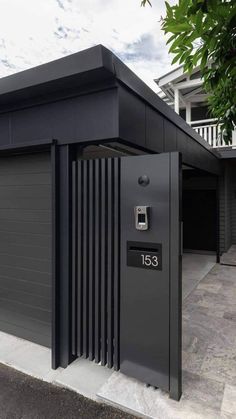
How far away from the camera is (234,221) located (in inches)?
371

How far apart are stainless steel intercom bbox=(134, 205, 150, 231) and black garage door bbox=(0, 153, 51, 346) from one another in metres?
1.10

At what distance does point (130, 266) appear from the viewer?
2361 mm

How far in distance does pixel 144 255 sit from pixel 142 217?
0.33 meters

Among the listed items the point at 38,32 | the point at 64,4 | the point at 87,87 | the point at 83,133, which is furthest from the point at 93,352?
the point at 38,32

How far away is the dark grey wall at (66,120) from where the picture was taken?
233cm

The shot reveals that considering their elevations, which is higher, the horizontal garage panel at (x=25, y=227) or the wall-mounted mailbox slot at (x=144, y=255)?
the horizontal garage panel at (x=25, y=227)

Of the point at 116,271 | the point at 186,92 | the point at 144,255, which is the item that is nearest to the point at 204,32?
the point at 144,255

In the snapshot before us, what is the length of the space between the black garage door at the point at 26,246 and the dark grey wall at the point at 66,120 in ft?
0.86

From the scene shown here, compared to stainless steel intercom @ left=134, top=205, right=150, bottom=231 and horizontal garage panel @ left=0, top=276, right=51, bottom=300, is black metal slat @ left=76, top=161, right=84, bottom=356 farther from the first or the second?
stainless steel intercom @ left=134, top=205, right=150, bottom=231

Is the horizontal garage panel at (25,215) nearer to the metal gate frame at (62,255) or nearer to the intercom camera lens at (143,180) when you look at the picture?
the metal gate frame at (62,255)

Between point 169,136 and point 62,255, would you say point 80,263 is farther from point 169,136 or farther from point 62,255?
point 169,136

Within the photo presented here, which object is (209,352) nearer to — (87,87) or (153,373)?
(153,373)

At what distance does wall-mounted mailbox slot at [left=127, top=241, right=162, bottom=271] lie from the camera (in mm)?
2230

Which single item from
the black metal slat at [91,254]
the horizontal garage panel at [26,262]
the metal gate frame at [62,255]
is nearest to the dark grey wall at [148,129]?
the black metal slat at [91,254]
